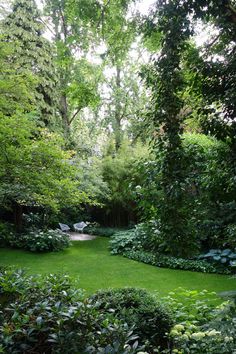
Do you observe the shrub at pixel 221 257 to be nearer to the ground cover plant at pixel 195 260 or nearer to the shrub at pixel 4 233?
the ground cover plant at pixel 195 260

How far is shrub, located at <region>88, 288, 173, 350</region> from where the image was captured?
3.28 meters

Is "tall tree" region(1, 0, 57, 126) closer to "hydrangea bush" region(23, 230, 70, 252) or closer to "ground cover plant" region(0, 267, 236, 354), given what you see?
"hydrangea bush" region(23, 230, 70, 252)

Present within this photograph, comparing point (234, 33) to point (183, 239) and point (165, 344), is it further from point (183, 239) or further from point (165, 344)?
point (165, 344)

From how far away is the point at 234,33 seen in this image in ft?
8.60

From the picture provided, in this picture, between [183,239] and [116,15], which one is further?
[116,15]

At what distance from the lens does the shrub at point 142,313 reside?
129 inches

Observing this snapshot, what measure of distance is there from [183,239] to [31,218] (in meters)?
9.48

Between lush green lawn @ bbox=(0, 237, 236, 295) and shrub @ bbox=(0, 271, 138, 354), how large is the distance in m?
3.15

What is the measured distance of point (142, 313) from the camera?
11.5 feet

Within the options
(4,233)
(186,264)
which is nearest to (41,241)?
(4,233)

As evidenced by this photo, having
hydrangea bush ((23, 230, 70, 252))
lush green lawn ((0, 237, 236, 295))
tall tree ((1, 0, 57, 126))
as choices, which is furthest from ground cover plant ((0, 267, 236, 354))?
tall tree ((1, 0, 57, 126))

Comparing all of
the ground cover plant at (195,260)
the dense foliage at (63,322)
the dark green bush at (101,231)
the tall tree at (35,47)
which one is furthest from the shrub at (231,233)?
the tall tree at (35,47)

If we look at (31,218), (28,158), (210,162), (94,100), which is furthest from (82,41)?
(31,218)

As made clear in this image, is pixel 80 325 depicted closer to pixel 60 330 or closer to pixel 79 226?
pixel 60 330
